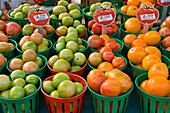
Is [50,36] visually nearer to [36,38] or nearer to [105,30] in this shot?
[36,38]

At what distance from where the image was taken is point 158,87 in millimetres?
1606

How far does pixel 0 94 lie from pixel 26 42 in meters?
0.97

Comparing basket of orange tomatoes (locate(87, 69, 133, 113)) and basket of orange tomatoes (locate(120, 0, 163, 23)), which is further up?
basket of orange tomatoes (locate(120, 0, 163, 23))

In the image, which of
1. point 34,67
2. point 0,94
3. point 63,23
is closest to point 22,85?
point 0,94

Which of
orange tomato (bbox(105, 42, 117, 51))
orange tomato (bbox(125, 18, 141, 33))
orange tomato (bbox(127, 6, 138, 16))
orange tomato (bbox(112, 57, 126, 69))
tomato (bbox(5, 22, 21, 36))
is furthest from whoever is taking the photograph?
orange tomato (bbox(127, 6, 138, 16))

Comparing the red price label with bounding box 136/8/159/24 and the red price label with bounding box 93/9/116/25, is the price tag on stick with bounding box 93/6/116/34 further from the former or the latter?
the red price label with bounding box 136/8/159/24

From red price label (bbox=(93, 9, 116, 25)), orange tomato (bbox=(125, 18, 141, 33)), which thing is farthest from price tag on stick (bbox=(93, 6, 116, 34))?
orange tomato (bbox=(125, 18, 141, 33))

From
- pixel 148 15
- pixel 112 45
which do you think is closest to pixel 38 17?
pixel 112 45

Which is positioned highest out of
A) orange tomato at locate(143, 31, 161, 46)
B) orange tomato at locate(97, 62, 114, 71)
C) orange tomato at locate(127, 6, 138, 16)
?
orange tomato at locate(127, 6, 138, 16)

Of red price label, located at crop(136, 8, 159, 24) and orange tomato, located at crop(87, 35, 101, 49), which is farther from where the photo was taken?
Answer: red price label, located at crop(136, 8, 159, 24)

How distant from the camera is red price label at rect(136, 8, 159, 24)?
265 centimetres

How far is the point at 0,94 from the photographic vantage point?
1.77m

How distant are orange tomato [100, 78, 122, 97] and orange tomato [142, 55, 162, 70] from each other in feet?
1.89

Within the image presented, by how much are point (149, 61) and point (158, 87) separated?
467 millimetres
